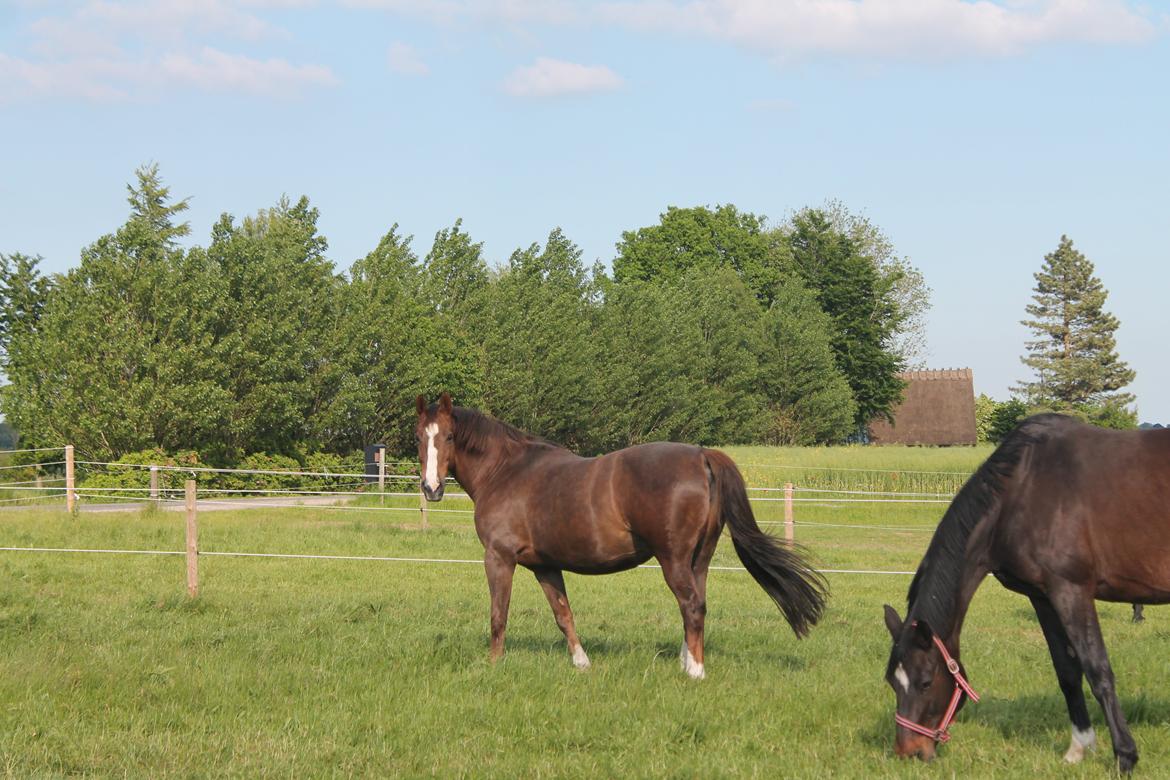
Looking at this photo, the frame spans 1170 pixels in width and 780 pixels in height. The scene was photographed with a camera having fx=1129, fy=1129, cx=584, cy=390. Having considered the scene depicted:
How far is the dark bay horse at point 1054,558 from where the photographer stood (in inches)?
217

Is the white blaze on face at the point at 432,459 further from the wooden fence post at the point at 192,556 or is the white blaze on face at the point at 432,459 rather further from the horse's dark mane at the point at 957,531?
the wooden fence post at the point at 192,556

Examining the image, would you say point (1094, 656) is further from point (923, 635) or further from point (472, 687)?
point (472, 687)

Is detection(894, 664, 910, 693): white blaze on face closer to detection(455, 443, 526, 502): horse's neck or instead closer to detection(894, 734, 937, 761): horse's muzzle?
detection(894, 734, 937, 761): horse's muzzle

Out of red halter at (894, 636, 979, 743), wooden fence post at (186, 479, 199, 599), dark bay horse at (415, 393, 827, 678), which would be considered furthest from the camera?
wooden fence post at (186, 479, 199, 599)

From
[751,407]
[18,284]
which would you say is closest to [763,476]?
[751,407]

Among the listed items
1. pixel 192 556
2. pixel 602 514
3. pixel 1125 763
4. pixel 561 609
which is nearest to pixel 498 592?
pixel 561 609

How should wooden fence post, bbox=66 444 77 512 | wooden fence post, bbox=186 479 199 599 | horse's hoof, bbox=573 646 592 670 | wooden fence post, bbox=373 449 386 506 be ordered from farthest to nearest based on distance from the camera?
wooden fence post, bbox=373 449 386 506, wooden fence post, bbox=66 444 77 512, wooden fence post, bbox=186 479 199 599, horse's hoof, bbox=573 646 592 670

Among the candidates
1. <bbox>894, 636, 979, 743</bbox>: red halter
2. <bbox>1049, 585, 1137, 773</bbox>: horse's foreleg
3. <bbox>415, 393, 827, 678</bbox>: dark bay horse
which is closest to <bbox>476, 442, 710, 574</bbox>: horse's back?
<bbox>415, 393, 827, 678</bbox>: dark bay horse

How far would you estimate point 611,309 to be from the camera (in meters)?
47.5

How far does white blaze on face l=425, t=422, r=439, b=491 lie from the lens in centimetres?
856

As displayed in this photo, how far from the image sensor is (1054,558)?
5559 millimetres

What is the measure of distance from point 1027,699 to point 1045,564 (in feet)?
5.92

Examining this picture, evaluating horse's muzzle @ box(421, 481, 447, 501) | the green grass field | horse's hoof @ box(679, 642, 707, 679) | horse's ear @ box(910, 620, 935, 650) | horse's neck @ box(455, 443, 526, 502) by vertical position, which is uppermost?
horse's neck @ box(455, 443, 526, 502)

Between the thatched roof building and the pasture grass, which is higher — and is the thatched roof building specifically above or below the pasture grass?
above
